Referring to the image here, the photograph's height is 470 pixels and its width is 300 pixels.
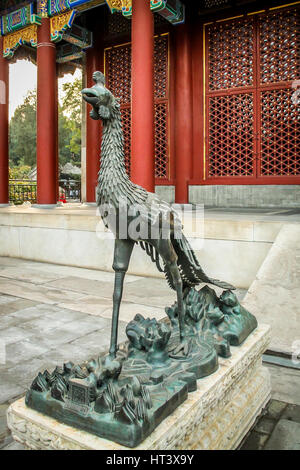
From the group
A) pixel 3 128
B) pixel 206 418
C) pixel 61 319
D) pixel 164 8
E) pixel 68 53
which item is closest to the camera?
pixel 206 418

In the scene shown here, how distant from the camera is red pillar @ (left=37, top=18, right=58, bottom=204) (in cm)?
909

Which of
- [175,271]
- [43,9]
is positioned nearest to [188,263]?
[175,271]

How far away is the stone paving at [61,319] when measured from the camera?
2512 mm

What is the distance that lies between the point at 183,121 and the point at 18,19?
14.7 ft

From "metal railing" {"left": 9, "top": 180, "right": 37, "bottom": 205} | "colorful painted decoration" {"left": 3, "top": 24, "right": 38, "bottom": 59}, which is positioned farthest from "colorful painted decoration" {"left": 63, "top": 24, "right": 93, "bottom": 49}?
"metal railing" {"left": 9, "top": 180, "right": 37, "bottom": 205}

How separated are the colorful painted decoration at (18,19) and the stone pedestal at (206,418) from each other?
30.1ft

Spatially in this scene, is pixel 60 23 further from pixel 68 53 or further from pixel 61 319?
pixel 61 319

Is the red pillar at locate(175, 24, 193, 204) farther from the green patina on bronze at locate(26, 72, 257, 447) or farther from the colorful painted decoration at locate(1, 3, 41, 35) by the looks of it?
the green patina on bronze at locate(26, 72, 257, 447)

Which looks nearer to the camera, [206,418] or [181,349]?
[206,418]

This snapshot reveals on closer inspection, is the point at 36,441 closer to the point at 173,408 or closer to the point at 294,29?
the point at 173,408

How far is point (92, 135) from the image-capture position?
1094cm

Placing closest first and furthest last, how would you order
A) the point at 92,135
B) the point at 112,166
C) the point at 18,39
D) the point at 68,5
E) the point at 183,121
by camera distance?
the point at 112,166 → the point at 68,5 → the point at 183,121 → the point at 18,39 → the point at 92,135

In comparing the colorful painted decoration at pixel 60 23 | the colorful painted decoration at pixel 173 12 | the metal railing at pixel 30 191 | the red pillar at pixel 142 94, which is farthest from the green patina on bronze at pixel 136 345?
the metal railing at pixel 30 191

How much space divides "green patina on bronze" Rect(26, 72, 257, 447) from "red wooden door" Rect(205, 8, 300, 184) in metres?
6.79
